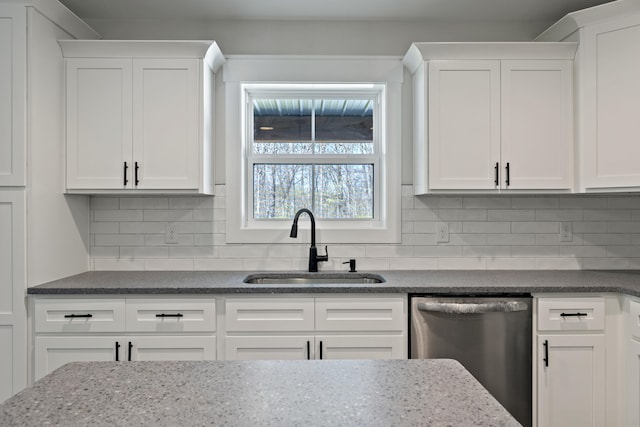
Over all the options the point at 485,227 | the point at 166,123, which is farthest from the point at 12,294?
the point at 485,227

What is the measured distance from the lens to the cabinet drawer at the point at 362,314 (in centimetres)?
232

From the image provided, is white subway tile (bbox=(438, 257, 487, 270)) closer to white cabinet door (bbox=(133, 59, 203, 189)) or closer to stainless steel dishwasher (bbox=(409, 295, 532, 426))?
stainless steel dishwasher (bbox=(409, 295, 532, 426))

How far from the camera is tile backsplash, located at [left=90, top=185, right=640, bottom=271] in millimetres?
2926

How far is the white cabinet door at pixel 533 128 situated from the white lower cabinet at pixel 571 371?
0.82 metres

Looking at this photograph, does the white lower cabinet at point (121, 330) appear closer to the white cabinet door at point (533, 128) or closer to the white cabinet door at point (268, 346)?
the white cabinet door at point (268, 346)

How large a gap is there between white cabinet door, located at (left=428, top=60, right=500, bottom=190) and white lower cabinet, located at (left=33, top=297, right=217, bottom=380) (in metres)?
1.58

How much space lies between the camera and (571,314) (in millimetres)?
2303

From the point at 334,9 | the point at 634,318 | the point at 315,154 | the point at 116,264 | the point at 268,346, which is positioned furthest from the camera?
the point at 315,154

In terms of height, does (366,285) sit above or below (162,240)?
below

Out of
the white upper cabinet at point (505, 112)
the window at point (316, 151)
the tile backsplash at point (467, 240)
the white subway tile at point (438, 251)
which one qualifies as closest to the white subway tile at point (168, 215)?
the tile backsplash at point (467, 240)

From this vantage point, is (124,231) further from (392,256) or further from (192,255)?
(392,256)

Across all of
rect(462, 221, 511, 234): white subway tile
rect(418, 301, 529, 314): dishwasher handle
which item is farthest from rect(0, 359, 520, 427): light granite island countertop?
rect(462, 221, 511, 234): white subway tile

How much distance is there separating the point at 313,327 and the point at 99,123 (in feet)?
5.65

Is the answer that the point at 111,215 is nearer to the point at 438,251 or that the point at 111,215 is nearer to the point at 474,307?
the point at 438,251
